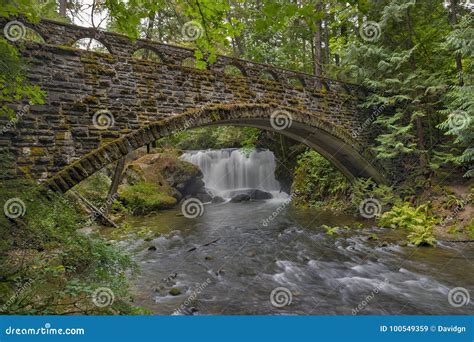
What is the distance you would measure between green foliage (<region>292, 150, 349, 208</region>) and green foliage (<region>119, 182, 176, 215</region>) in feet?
22.6

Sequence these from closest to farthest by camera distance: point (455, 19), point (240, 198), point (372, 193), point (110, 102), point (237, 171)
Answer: point (110, 102), point (455, 19), point (372, 193), point (240, 198), point (237, 171)

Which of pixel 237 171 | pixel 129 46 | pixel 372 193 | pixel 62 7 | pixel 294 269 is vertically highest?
pixel 62 7

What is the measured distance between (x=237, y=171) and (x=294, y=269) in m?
15.0

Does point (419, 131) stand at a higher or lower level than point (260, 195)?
higher

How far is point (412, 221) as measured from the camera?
959 cm

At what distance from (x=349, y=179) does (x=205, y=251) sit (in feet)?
27.0

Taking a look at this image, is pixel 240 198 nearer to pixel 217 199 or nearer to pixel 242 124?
pixel 217 199

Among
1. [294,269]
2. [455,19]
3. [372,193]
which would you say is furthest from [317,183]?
[294,269]

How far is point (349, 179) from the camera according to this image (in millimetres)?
13641

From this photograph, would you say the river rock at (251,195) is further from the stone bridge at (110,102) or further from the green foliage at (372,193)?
the stone bridge at (110,102)

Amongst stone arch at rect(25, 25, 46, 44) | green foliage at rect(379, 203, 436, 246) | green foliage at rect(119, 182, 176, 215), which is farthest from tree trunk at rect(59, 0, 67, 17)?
green foliage at rect(379, 203, 436, 246)

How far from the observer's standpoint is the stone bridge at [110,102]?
5.94 meters

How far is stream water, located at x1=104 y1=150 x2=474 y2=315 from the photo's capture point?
4.93 m

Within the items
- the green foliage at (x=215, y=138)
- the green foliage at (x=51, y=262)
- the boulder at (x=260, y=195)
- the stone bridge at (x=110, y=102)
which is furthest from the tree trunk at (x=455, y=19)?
the green foliage at (x=51, y=262)
